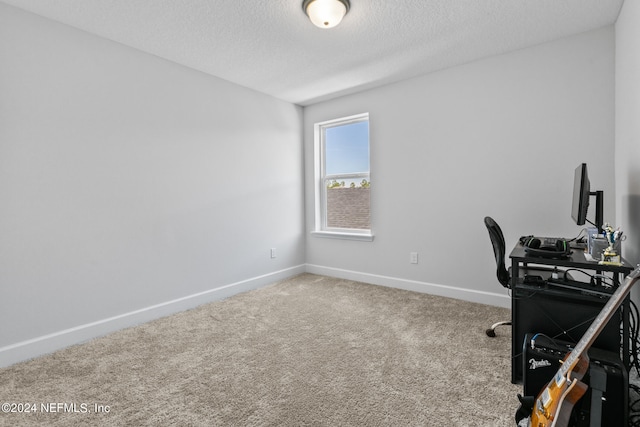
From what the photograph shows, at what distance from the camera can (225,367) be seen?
2.12 meters

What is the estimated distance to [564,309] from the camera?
5.82ft

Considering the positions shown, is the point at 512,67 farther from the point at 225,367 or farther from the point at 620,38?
the point at 225,367

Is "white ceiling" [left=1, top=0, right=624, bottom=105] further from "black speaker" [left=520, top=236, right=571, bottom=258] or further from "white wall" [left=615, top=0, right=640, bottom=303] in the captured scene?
"black speaker" [left=520, top=236, right=571, bottom=258]

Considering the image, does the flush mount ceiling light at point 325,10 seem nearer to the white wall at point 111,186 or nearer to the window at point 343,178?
the white wall at point 111,186

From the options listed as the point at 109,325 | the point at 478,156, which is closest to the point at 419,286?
the point at 478,156

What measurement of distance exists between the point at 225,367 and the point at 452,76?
3.39m

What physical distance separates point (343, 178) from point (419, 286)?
5.65ft

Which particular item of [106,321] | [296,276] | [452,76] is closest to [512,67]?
[452,76]

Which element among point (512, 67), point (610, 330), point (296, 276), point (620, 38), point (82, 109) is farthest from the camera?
point (296, 276)

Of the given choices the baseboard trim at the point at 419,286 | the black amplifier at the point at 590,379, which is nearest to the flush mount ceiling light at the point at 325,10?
the black amplifier at the point at 590,379

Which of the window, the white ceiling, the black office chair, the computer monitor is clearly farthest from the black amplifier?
the window

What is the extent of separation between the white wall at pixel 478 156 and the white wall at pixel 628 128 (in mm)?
155

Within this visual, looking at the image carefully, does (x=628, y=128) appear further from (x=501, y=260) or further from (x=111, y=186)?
(x=111, y=186)

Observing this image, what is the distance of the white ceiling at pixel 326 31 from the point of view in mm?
2266
